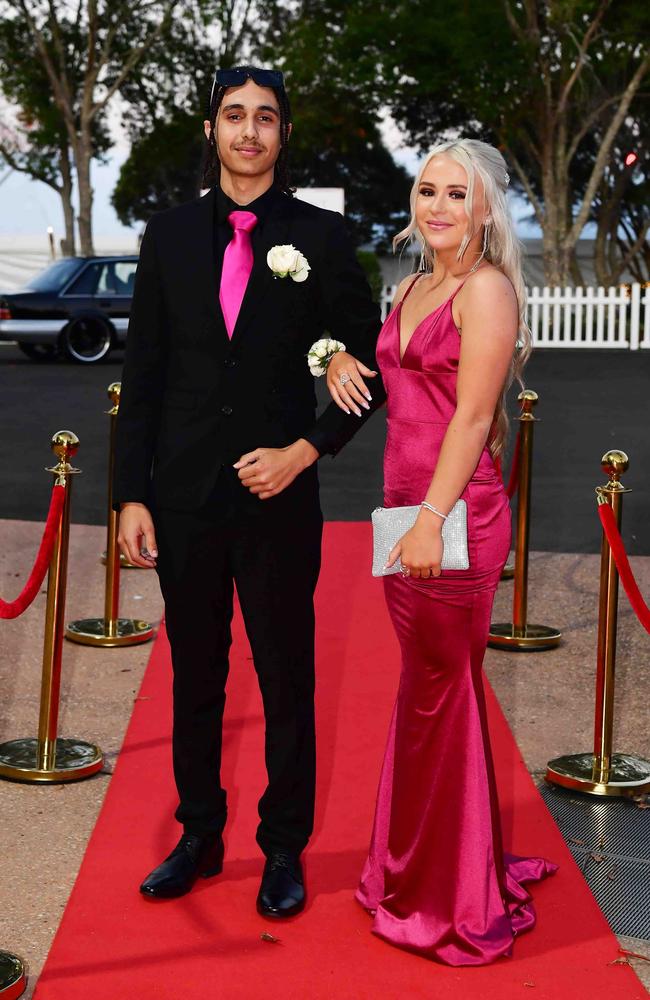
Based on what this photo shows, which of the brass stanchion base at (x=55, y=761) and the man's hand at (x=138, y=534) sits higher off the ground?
the man's hand at (x=138, y=534)

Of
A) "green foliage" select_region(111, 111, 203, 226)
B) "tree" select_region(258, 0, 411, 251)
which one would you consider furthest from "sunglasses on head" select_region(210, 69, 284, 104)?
"green foliage" select_region(111, 111, 203, 226)

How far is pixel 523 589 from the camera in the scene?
6.53 m

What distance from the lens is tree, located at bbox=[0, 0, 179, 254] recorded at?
31.2 metres

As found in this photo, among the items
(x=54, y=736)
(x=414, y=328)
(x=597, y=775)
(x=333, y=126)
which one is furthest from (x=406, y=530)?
(x=333, y=126)

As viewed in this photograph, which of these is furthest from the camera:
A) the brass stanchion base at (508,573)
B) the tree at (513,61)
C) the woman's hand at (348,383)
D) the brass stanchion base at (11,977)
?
the tree at (513,61)

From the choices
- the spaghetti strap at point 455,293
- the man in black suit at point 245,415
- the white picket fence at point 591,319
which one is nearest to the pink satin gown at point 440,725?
the spaghetti strap at point 455,293

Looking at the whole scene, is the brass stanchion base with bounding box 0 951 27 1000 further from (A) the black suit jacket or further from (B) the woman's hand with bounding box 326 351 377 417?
(B) the woman's hand with bounding box 326 351 377 417

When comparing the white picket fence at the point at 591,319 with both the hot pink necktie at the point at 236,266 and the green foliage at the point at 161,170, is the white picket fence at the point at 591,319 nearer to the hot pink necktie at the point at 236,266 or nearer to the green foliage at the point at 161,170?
the green foliage at the point at 161,170

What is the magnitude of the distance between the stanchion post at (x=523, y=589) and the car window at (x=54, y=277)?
50.6ft

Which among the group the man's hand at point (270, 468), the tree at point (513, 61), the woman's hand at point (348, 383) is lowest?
the man's hand at point (270, 468)

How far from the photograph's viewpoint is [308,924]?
140 inches

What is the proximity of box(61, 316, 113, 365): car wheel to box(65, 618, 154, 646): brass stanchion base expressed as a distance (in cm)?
1523

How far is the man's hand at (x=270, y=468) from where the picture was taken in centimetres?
339

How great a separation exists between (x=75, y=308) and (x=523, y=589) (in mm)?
15843
